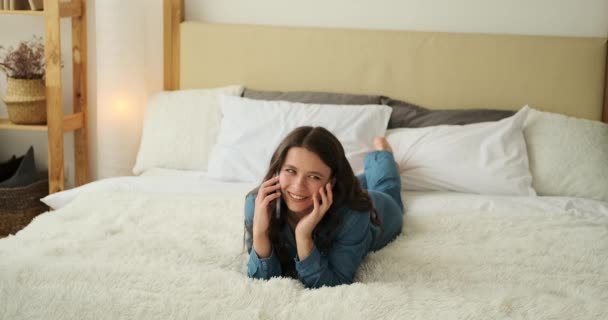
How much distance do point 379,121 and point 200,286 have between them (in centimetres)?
154

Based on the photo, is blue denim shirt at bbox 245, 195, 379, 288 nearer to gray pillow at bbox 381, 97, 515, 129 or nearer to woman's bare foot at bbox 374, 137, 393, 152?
woman's bare foot at bbox 374, 137, 393, 152

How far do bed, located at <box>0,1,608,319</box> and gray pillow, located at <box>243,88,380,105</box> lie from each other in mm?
13

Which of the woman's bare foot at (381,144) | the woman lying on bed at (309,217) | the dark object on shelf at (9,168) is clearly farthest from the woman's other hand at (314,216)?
the dark object on shelf at (9,168)

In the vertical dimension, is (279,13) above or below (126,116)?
above

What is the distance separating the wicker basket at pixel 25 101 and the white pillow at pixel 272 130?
84cm

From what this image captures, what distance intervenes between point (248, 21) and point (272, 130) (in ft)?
2.40

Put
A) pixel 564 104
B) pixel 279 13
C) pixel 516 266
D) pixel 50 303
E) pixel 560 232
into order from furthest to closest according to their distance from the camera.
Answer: pixel 279 13
pixel 564 104
pixel 560 232
pixel 516 266
pixel 50 303

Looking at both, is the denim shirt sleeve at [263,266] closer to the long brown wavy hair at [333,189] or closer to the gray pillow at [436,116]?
the long brown wavy hair at [333,189]

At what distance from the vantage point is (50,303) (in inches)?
71.0

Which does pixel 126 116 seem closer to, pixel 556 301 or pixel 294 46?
pixel 294 46

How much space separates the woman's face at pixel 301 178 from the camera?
2.08 meters

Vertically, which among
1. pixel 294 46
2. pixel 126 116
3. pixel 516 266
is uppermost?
pixel 294 46

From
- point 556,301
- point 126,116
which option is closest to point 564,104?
point 556,301

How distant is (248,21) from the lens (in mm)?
3699
